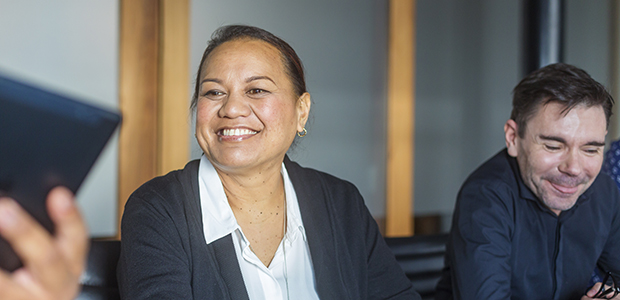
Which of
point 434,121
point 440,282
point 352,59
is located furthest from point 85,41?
point 434,121

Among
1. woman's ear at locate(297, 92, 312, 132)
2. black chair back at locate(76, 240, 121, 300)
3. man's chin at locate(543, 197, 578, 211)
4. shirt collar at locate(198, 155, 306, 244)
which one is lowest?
black chair back at locate(76, 240, 121, 300)

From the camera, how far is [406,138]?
3486 mm

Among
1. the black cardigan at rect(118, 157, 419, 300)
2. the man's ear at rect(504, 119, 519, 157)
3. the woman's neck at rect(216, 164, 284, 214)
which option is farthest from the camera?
the man's ear at rect(504, 119, 519, 157)

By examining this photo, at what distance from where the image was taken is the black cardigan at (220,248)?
124 cm

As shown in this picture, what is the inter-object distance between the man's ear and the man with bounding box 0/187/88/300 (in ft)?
4.98

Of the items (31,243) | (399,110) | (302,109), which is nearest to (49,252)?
(31,243)

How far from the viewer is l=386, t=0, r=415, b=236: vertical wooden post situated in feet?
11.3

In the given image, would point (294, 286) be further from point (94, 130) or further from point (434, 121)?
point (434, 121)

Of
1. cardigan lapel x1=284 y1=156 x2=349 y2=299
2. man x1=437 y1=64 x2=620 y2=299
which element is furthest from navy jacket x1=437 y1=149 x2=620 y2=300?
cardigan lapel x1=284 y1=156 x2=349 y2=299

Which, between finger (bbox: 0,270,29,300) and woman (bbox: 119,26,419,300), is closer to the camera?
finger (bbox: 0,270,29,300)

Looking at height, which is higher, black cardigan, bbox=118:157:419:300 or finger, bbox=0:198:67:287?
finger, bbox=0:198:67:287

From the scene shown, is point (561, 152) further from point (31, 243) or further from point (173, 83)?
point (173, 83)

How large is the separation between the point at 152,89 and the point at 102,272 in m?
1.33

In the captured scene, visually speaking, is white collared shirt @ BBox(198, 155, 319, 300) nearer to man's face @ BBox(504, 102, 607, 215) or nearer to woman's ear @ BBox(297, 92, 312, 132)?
woman's ear @ BBox(297, 92, 312, 132)
